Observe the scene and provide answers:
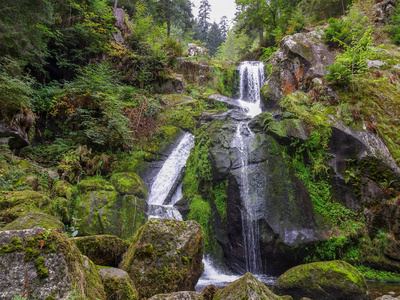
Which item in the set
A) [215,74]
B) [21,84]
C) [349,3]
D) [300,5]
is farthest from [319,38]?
[21,84]

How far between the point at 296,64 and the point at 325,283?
11.7 metres

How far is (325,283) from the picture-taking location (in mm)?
5223

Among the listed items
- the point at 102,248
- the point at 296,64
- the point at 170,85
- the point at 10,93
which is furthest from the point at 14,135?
the point at 296,64

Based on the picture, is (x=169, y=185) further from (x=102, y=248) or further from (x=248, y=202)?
(x=102, y=248)

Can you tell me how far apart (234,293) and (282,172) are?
6.14 metres

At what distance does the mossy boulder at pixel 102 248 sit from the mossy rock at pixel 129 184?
153 inches

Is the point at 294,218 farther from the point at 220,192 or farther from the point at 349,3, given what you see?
the point at 349,3

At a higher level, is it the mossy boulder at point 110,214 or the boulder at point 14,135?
the boulder at point 14,135

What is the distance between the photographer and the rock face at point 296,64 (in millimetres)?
12367

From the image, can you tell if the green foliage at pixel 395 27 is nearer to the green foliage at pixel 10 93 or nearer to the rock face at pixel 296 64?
the rock face at pixel 296 64

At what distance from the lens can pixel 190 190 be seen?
891cm

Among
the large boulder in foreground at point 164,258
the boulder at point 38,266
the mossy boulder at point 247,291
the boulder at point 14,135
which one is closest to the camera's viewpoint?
the boulder at point 38,266

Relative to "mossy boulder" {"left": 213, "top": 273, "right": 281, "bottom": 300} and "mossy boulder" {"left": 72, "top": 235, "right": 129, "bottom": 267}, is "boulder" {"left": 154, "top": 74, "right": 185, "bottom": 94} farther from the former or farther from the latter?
"mossy boulder" {"left": 213, "top": 273, "right": 281, "bottom": 300}

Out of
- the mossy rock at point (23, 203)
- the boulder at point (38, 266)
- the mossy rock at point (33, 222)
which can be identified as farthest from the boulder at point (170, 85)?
the boulder at point (38, 266)
